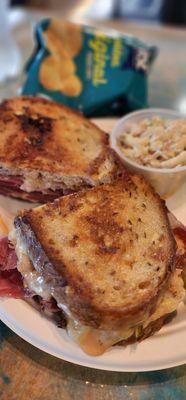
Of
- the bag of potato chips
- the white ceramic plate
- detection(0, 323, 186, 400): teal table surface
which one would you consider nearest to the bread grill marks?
the bag of potato chips

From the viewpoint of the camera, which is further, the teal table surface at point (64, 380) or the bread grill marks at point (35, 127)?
the bread grill marks at point (35, 127)

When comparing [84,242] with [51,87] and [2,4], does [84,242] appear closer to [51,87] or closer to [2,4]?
[51,87]

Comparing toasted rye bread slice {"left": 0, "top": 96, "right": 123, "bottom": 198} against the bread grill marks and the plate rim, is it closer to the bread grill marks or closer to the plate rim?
the bread grill marks

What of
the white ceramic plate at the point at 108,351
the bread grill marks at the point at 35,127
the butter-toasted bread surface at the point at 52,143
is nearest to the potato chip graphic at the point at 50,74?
the butter-toasted bread surface at the point at 52,143

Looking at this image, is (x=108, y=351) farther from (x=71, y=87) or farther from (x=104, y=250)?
(x=71, y=87)

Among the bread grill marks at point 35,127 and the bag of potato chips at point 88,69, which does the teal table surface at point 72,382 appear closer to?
the bread grill marks at point 35,127

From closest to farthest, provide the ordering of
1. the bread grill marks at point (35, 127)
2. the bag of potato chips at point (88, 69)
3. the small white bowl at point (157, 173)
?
1. the small white bowl at point (157, 173)
2. the bread grill marks at point (35, 127)
3. the bag of potato chips at point (88, 69)

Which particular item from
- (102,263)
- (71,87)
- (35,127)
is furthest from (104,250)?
(71,87)
